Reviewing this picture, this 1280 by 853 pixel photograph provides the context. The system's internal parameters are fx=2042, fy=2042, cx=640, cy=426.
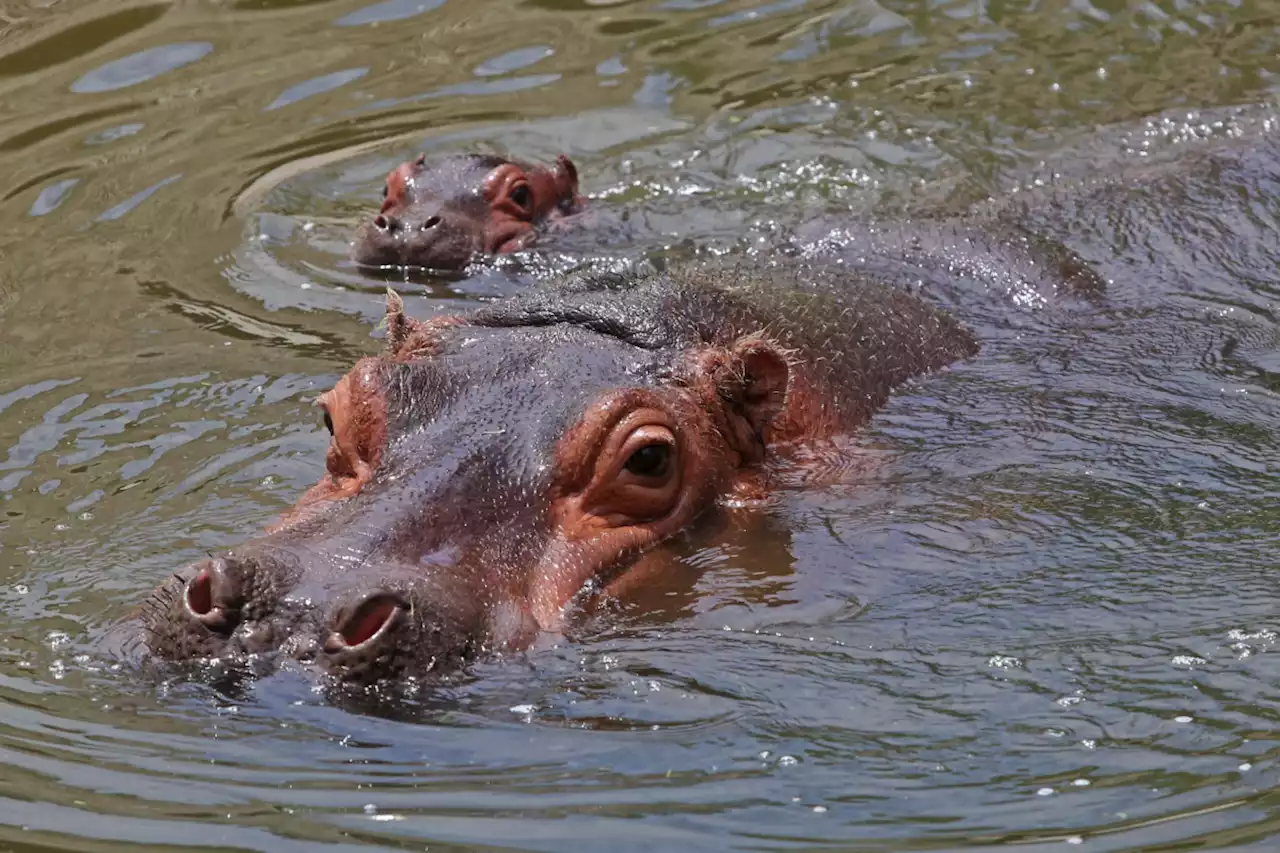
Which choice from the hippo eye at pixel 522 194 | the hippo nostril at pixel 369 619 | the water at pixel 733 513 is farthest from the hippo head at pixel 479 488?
the hippo eye at pixel 522 194

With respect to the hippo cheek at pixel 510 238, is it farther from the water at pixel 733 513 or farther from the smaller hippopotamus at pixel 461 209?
the water at pixel 733 513

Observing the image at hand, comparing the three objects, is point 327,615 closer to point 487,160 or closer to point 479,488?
point 479,488

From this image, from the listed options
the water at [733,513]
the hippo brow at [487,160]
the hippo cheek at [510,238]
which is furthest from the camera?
the hippo brow at [487,160]

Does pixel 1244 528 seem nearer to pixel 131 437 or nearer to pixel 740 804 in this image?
pixel 740 804

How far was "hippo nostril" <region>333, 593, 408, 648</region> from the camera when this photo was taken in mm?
4852

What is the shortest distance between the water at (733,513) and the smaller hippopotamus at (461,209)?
1.01 feet

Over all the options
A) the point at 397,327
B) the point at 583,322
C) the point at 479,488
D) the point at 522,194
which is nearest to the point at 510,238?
the point at 522,194

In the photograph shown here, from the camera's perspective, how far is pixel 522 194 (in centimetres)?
1105

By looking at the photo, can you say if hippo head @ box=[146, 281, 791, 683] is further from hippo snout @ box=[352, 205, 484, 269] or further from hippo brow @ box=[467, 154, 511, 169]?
hippo brow @ box=[467, 154, 511, 169]

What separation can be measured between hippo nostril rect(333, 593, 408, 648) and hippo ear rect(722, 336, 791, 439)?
5.65 ft

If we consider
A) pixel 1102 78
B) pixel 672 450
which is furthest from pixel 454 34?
pixel 672 450

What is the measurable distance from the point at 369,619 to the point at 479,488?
2.27 ft

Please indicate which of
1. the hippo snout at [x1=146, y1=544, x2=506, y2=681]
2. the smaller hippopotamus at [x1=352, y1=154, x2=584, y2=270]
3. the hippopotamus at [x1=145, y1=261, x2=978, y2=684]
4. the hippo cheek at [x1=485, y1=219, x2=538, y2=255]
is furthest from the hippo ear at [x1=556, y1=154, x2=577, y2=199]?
the hippo snout at [x1=146, y1=544, x2=506, y2=681]

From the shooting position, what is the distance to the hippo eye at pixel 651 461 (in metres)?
5.88
